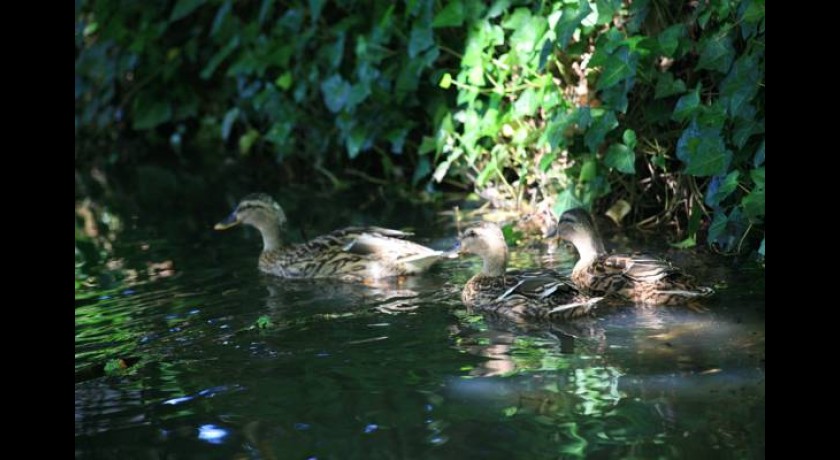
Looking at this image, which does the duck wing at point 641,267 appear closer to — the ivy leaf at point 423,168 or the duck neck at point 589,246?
the duck neck at point 589,246

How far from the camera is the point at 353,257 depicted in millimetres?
8406

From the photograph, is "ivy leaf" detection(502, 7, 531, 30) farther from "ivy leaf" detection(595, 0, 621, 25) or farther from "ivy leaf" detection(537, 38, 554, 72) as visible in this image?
"ivy leaf" detection(595, 0, 621, 25)

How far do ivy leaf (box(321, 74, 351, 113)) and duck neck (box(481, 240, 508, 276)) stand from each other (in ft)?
14.5

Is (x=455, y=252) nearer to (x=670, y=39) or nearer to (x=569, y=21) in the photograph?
(x=569, y=21)

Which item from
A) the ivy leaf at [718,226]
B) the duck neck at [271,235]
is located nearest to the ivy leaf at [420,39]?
the duck neck at [271,235]

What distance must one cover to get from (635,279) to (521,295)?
673 millimetres

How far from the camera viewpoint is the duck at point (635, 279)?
674 centimetres

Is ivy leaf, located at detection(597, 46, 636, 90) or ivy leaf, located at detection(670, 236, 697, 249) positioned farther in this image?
ivy leaf, located at detection(670, 236, 697, 249)

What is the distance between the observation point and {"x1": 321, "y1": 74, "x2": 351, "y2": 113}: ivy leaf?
11.6 meters

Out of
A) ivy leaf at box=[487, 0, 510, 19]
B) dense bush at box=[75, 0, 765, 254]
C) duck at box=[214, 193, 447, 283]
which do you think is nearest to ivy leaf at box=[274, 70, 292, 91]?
dense bush at box=[75, 0, 765, 254]

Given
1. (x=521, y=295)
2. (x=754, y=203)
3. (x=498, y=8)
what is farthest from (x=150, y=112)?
(x=754, y=203)

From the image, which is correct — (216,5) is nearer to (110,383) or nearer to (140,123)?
(140,123)

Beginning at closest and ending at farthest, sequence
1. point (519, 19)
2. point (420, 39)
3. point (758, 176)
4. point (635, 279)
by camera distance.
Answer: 1. point (635, 279)
2. point (758, 176)
3. point (519, 19)
4. point (420, 39)

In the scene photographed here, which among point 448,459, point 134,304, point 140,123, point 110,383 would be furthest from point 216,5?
point 448,459
